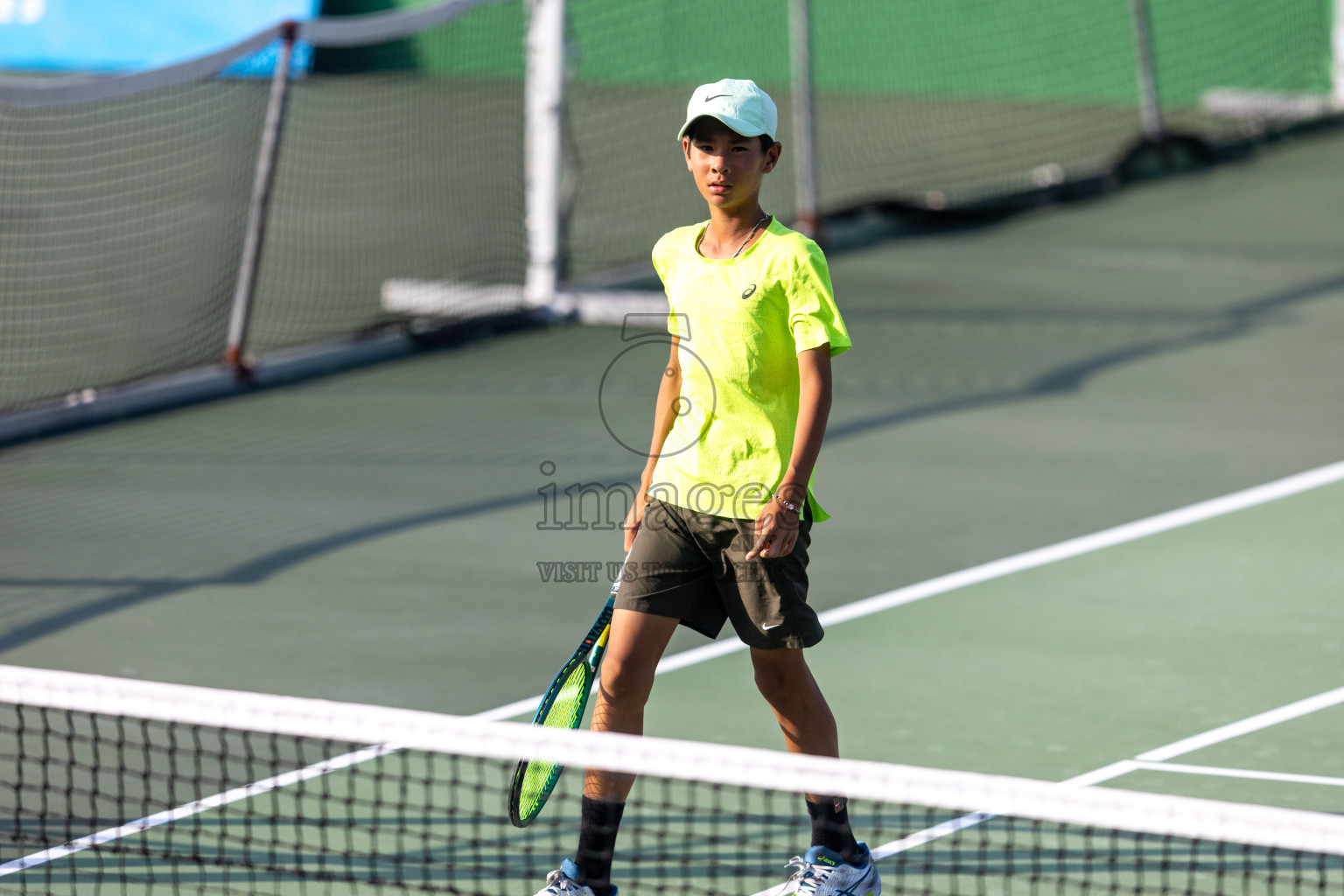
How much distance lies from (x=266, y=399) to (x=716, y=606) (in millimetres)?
6429

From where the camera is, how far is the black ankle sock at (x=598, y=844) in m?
4.39

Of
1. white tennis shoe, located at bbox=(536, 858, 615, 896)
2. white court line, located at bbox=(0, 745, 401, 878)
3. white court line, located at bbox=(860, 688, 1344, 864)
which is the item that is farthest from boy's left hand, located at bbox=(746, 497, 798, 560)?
white court line, located at bbox=(0, 745, 401, 878)

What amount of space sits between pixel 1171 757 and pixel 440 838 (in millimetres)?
2281

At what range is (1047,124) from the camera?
816 inches

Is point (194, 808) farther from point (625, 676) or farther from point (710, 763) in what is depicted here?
point (710, 763)

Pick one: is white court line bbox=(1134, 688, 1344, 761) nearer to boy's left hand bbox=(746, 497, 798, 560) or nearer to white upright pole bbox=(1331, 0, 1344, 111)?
boy's left hand bbox=(746, 497, 798, 560)

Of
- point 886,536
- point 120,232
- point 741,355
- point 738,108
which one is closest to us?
point 738,108

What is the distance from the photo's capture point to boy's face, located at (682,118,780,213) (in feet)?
13.8

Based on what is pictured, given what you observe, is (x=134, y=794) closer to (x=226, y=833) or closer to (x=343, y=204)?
(x=226, y=833)

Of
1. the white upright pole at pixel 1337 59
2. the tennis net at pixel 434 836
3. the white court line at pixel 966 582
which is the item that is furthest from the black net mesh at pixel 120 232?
the white upright pole at pixel 1337 59

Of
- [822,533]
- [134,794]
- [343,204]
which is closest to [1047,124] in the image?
[343,204]

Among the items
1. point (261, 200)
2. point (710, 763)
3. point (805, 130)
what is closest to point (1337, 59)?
point (805, 130)

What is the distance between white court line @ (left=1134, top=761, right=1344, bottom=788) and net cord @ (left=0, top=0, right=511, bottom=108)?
5.76 meters

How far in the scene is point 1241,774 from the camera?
5496 mm
